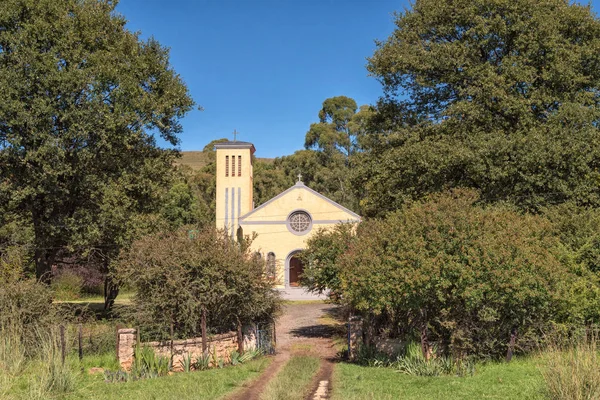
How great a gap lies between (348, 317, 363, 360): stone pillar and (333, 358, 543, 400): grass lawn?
236cm

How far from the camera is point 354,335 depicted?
13352mm

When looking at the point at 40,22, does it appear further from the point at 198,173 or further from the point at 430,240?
the point at 198,173

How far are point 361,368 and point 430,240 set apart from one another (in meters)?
3.33

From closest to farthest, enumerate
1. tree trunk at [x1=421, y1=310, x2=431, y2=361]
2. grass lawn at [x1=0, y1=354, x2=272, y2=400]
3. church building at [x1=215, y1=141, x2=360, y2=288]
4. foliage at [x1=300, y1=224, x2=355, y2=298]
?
grass lawn at [x1=0, y1=354, x2=272, y2=400] < tree trunk at [x1=421, y1=310, x2=431, y2=361] < foliage at [x1=300, y1=224, x2=355, y2=298] < church building at [x1=215, y1=141, x2=360, y2=288]

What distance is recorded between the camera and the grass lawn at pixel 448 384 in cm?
802

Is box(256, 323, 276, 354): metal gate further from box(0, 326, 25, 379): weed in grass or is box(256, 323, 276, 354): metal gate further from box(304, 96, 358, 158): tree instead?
box(304, 96, 358, 158): tree

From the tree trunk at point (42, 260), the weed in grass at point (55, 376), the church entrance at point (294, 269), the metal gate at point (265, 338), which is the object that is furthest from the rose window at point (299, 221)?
the weed in grass at point (55, 376)

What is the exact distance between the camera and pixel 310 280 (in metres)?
17.1

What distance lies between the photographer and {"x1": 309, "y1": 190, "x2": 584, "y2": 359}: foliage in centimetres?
990

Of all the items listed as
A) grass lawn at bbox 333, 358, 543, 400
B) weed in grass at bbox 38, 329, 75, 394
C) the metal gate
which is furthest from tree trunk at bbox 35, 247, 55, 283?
grass lawn at bbox 333, 358, 543, 400

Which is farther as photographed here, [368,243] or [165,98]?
[165,98]

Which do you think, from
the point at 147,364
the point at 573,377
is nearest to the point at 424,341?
the point at 573,377

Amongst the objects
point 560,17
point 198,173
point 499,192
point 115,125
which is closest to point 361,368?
point 499,192

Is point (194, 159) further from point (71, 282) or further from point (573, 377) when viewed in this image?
point (573, 377)
